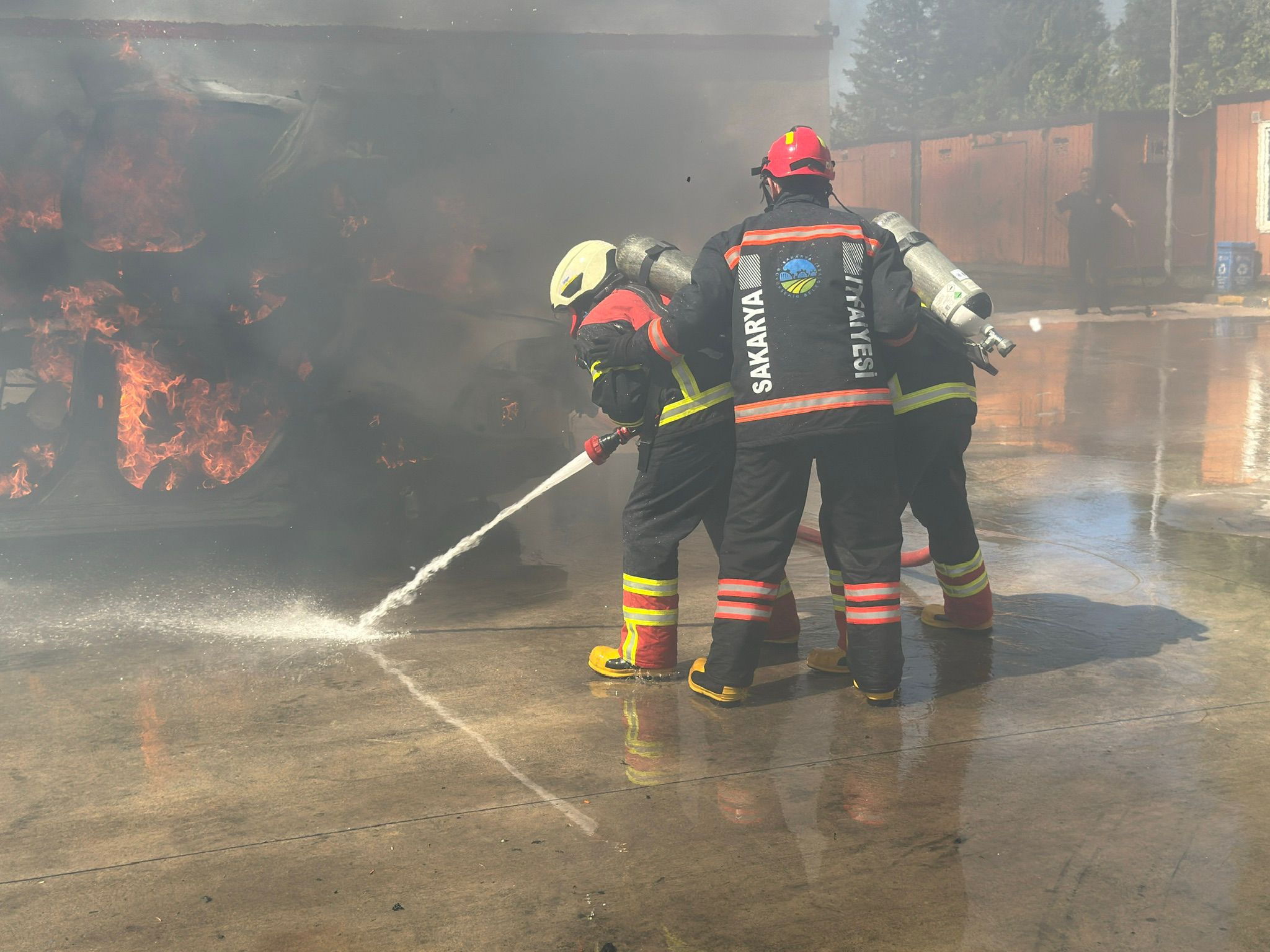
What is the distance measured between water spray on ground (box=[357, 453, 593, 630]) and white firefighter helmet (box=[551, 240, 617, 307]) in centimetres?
58

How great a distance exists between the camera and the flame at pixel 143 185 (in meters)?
6.64

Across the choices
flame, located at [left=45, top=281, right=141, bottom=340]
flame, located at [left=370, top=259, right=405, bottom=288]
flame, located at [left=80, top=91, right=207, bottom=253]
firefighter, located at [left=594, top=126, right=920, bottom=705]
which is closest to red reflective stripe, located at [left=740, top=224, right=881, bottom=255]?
firefighter, located at [left=594, top=126, right=920, bottom=705]

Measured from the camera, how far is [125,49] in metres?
9.52

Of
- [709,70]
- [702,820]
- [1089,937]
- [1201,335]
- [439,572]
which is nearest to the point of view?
[1089,937]

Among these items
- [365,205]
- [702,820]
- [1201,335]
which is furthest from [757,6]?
[702,820]

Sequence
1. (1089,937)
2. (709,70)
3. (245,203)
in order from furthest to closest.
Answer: (709,70) < (245,203) < (1089,937)

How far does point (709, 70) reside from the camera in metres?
10.7

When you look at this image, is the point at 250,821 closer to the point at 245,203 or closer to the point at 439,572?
the point at 439,572

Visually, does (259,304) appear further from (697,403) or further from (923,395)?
(923,395)

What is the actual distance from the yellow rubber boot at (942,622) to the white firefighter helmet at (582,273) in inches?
68.9

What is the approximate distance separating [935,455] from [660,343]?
107cm

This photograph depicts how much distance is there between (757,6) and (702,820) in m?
9.33

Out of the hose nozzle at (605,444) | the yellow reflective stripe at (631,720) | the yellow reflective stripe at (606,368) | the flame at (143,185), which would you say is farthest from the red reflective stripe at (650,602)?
the flame at (143,185)

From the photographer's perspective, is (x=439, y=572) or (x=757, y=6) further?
(x=757, y=6)
